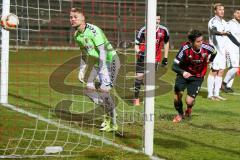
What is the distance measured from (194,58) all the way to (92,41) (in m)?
2.18

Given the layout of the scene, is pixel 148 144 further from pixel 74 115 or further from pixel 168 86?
pixel 168 86

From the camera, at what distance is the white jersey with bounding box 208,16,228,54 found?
15352 mm

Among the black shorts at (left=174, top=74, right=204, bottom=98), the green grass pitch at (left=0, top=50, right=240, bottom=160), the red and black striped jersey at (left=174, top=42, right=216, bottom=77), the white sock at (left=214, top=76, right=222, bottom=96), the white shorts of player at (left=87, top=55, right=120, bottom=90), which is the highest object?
the red and black striped jersey at (left=174, top=42, right=216, bottom=77)

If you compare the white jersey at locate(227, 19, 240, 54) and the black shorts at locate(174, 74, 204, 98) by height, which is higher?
the white jersey at locate(227, 19, 240, 54)

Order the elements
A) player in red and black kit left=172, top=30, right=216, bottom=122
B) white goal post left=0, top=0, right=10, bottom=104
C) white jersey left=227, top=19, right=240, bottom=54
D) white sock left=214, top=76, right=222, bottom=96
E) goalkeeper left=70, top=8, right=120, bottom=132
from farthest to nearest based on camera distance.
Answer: white jersey left=227, top=19, right=240, bottom=54, white sock left=214, top=76, right=222, bottom=96, white goal post left=0, top=0, right=10, bottom=104, player in red and black kit left=172, top=30, right=216, bottom=122, goalkeeper left=70, top=8, right=120, bottom=132

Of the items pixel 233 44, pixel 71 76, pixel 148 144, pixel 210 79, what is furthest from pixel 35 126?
pixel 71 76

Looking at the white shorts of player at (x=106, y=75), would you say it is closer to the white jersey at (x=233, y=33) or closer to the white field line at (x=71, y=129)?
the white field line at (x=71, y=129)

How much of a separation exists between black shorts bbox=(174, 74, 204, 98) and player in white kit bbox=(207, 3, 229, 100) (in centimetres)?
377

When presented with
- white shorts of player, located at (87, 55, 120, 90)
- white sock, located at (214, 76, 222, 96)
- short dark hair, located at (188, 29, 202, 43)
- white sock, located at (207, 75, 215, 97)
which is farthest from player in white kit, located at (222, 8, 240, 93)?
white shorts of player, located at (87, 55, 120, 90)

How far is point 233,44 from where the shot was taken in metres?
16.4

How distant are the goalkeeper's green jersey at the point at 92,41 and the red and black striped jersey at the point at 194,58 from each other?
58.5 inches

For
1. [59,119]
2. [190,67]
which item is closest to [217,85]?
[190,67]

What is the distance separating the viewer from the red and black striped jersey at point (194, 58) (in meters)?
11.3

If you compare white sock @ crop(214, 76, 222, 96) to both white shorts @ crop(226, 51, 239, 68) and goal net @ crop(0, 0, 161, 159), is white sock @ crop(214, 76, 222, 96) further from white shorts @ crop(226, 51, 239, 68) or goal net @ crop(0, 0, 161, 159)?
goal net @ crop(0, 0, 161, 159)
